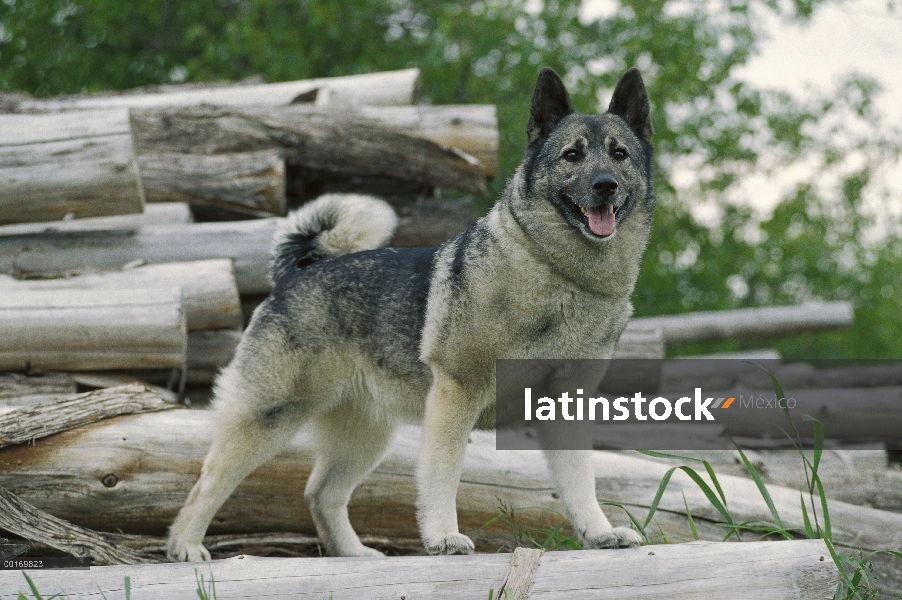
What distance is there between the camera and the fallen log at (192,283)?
4.94 m

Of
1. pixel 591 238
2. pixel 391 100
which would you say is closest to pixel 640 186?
pixel 591 238

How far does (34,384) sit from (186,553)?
5.47 ft

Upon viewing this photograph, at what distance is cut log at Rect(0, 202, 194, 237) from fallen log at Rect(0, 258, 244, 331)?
504 mm

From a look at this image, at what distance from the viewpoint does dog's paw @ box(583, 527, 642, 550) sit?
314 cm

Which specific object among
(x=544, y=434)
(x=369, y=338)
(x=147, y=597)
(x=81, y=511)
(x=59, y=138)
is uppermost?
(x=59, y=138)

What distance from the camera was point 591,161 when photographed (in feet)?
10.6

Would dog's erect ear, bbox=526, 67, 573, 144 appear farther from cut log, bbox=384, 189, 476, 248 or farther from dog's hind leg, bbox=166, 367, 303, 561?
cut log, bbox=384, 189, 476, 248

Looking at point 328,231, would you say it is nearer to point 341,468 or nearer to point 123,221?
point 341,468

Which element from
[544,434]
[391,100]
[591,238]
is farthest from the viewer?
[391,100]

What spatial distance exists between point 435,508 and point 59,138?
3.36m

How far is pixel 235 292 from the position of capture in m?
5.16

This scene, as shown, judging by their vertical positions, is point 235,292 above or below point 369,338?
below

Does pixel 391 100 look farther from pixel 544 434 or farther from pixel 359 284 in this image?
pixel 544 434

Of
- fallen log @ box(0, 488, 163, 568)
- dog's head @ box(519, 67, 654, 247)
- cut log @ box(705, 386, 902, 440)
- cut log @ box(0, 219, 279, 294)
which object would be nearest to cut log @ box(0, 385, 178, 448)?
fallen log @ box(0, 488, 163, 568)
